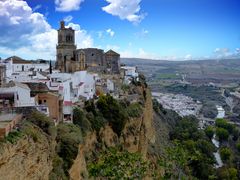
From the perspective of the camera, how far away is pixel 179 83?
17162 cm

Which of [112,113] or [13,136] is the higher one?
[13,136]

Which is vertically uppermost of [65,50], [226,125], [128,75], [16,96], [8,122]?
[65,50]

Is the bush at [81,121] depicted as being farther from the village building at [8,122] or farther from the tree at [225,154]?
the tree at [225,154]

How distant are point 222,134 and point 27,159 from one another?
6138cm

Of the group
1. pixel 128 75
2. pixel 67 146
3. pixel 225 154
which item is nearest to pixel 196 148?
pixel 225 154

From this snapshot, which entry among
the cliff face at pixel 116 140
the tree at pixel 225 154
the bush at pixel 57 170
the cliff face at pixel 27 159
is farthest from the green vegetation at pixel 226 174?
the cliff face at pixel 27 159

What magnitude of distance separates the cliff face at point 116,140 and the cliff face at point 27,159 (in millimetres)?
3301

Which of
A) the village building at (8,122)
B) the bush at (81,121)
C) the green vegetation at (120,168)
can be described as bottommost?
the green vegetation at (120,168)

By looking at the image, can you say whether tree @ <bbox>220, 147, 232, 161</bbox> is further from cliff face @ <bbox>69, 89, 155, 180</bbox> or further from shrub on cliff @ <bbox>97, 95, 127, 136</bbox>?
shrub on cliff @ <bbox>97, 95, 127, 136</bbox>

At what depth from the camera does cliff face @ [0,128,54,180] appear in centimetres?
1362

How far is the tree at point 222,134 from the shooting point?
7162 centimetres

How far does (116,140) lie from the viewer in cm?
3072

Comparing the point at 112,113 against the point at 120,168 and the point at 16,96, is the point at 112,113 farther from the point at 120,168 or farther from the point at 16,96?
the point at 120,168

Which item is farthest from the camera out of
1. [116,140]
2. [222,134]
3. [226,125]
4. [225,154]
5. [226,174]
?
[226,125]
